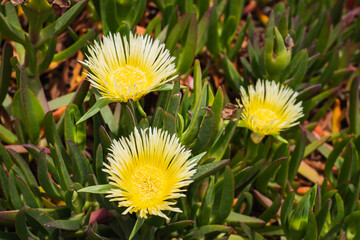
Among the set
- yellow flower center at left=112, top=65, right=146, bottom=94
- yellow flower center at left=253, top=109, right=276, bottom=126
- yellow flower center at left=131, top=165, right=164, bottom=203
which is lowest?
yellow flower center at left=131, top=165, right=164, bottom=203

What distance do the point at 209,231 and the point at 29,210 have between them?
1.14 feet

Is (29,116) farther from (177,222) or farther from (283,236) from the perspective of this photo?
(283,236)

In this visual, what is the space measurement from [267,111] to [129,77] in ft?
1.05

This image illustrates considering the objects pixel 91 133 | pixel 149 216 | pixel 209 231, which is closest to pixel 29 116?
pixel 91 133

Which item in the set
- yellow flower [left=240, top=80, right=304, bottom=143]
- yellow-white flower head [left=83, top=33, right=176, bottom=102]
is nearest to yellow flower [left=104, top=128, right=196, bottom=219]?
yellow-white flower head [left=83, top=33, right=176, bottom=102]

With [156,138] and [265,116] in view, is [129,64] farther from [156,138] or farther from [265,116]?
[265,116]

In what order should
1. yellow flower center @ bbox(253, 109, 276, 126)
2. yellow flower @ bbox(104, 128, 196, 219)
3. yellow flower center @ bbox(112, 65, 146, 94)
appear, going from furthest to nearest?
yellow flower center @ bbox(253, 109, 276, 126)
yellow flower center @ bbox(112, 65, 146, 94)
yellow flower @ bbox(104, 128, 196, 219)

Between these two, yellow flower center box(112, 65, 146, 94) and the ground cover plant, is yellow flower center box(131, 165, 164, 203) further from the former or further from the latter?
yellow flower center box(112, 65, 146, 94)

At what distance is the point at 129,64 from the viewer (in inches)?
34.7

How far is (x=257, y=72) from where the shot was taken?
118cm

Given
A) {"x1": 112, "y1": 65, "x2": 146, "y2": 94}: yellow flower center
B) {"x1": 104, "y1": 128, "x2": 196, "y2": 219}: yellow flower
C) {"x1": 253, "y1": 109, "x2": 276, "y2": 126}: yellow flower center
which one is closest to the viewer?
{"x1": 104, "y1": 128, "x2": 196, "y2": 219}: yellow flower

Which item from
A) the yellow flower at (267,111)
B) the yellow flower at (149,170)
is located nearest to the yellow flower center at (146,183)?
the yellow flower at (149,170)

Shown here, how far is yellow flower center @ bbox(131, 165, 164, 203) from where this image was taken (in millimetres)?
745

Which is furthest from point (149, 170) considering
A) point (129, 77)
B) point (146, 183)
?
point (129, 77)
